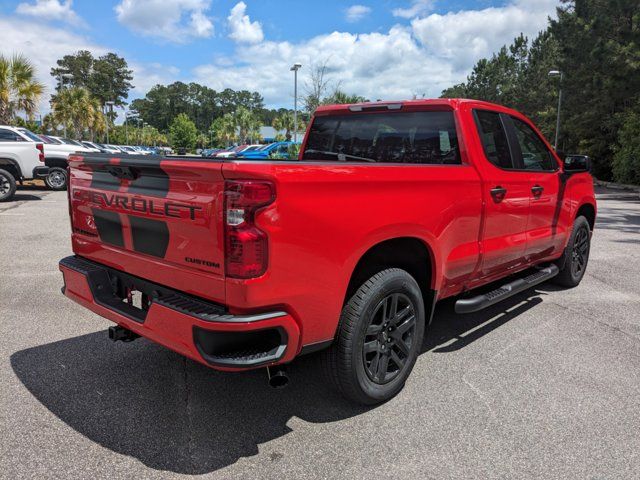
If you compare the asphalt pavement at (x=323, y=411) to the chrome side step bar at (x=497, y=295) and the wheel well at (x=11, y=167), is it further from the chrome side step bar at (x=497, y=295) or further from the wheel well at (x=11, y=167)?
the wheel well at (x=11, y=167)

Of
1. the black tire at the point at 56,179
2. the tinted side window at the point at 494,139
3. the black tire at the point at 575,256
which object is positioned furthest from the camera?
→ the black tire at the point at 56,179

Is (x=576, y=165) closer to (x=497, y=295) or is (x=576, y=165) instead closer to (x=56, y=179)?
(x=497, y=295)

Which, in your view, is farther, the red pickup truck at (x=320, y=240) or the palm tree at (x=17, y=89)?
the palm tree at (x=17, y=89)

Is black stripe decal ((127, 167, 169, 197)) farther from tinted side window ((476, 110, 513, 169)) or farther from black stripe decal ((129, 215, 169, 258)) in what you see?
tinted side window ((476, 110, 513, 169))

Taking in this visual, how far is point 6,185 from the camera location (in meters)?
13.0

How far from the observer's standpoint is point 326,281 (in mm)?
2588

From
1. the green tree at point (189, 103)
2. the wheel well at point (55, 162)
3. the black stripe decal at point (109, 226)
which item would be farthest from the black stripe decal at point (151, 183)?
the green tree at point (189, 103)

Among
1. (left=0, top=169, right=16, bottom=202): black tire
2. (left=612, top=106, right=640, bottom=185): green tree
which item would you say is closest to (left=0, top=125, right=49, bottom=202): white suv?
(left=0, top=169, right=16, bottom=202): black tire

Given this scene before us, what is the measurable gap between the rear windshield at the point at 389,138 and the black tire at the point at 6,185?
37.9 ft

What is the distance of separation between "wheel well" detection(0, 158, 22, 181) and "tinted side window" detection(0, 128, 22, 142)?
2.28 ft

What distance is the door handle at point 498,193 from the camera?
3.78 metres

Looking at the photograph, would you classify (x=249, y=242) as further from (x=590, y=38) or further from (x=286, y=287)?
(x=590, y=38)

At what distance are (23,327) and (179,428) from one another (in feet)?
7.86

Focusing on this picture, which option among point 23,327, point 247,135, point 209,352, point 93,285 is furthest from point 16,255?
point 247,135
